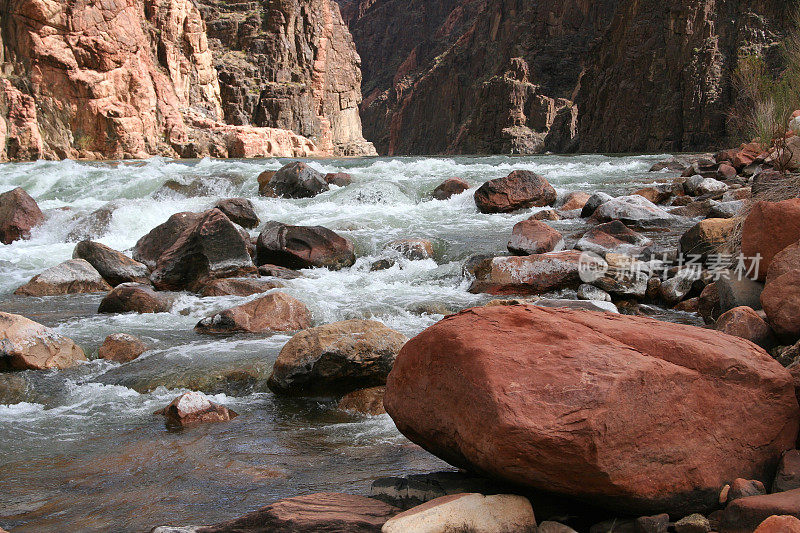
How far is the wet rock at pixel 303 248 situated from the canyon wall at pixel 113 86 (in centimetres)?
2238

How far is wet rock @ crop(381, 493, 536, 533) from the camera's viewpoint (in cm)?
220

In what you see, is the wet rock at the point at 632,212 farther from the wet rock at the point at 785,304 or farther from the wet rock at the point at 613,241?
the wet rock at the point at 785,304

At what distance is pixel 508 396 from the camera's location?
2.30 meters

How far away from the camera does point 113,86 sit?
2972cm

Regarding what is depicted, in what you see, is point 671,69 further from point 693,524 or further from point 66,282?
point 693,524

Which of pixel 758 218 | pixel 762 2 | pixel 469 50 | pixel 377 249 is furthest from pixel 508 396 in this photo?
pixel 469 50

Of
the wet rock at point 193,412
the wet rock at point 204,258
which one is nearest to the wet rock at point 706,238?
the wet rock at point 193,412

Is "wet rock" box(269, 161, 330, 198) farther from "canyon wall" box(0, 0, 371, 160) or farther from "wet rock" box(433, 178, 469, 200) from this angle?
"canyon wall" box(0, 0, 371, 160)

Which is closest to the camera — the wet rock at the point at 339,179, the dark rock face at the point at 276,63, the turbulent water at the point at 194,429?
the turbulent water at the point at 194,429

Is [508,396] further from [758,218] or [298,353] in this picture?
[758,218]

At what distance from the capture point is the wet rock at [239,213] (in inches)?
437

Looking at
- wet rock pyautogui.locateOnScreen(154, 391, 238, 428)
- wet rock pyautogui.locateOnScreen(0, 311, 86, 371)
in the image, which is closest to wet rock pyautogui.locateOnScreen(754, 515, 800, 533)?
wet rock pyautogui.locateOnScreen(154, 391, 238, 428)

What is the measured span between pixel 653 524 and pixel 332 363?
2.64m

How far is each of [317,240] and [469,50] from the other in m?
94.5
